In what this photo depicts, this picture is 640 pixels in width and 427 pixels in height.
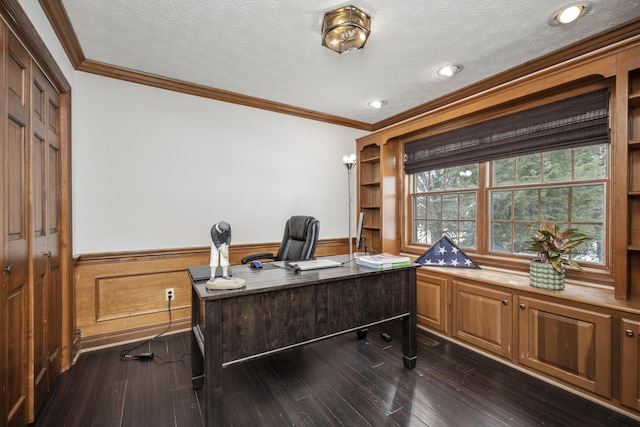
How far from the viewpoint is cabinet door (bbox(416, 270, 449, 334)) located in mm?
2695

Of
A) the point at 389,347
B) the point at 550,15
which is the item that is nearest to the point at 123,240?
the point at 389,347

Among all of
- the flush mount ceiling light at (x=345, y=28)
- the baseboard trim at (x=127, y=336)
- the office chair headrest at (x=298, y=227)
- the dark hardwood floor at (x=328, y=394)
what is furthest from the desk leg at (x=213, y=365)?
the flush mount ceiling light at (x=345, y=28)

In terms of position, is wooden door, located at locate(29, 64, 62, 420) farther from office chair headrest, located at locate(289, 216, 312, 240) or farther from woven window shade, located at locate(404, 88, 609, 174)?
woven window shade, located at locate(404, 88, 609, 174)

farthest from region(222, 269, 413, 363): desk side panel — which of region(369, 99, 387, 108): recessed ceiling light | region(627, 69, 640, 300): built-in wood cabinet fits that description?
region(369, 99, 387, 108): recessed ceiling light

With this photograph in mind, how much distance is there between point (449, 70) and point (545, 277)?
1.90 m

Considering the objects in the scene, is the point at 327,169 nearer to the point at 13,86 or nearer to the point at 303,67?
the point at 303,67

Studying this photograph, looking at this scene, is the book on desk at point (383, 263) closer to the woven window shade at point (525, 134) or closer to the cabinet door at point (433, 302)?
the cabinet door at point (433, 302)

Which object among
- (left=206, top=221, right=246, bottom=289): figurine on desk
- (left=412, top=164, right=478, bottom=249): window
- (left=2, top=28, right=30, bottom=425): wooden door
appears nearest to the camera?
(left=2, top=28, right=30, bottom=425): wooden door

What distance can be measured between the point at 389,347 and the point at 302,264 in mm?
1237

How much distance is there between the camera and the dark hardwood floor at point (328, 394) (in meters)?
1.67

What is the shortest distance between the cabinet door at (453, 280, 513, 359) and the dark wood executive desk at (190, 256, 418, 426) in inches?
25.1

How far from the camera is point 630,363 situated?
1657 mm

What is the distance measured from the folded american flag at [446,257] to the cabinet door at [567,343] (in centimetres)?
67

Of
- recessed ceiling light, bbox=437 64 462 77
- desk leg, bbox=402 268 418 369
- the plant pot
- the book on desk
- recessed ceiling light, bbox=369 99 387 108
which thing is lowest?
desk leg, bbox=402 268 418 369
